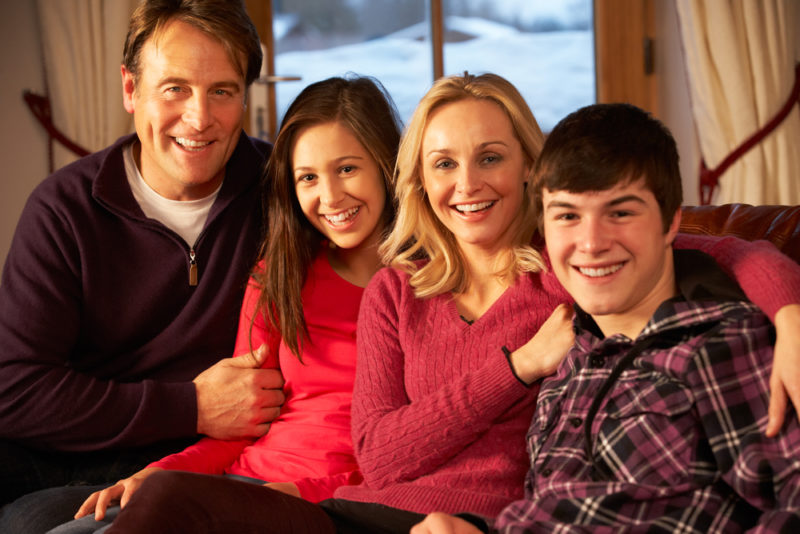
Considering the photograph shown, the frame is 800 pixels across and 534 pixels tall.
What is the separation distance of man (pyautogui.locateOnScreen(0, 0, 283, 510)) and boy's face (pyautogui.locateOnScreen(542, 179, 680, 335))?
0.78 metres

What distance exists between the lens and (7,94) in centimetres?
305

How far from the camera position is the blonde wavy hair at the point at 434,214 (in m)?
1.55

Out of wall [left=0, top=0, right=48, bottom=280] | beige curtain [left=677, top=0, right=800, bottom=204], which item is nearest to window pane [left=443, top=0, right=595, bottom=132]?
beige curtain [left=677, top=0, right=800, bottom=204]

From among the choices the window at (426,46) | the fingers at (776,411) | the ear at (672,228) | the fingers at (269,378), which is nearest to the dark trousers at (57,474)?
the fingers at (269,378)

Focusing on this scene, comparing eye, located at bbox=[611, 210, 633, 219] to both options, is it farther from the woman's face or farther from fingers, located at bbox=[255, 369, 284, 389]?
fingers, located at bbox=[255, 369, 284, 389]

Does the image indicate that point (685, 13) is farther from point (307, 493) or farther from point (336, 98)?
point (307, 493)

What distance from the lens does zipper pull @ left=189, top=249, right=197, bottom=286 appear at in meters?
1.86

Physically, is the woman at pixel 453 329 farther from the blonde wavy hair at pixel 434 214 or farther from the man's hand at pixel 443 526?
the man's hand at pixel 443 526

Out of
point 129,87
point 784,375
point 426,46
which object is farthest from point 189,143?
point 426,46

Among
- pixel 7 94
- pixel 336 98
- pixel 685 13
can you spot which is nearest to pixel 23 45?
pixel 7 94

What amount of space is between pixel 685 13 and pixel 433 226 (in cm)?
227

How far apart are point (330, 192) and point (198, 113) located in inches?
15.1

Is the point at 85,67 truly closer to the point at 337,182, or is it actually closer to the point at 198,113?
the point at 198,113

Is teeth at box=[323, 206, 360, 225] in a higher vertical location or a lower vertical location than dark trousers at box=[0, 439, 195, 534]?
higher
